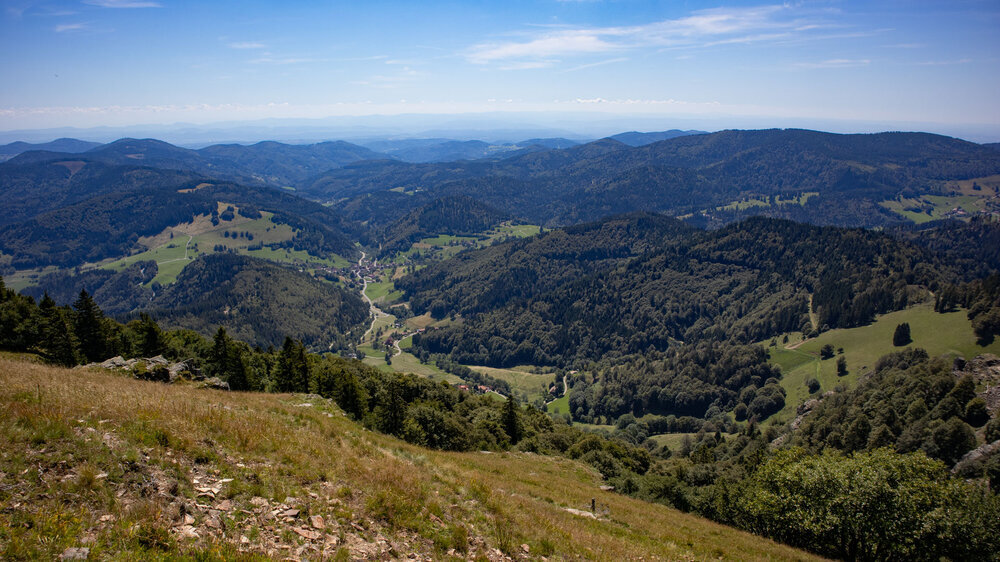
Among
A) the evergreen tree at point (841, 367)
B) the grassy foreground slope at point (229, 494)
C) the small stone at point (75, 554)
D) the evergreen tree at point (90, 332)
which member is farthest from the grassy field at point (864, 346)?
the evergreen tree at point (90, 332)

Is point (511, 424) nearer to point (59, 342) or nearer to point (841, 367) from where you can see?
point (59, 342)

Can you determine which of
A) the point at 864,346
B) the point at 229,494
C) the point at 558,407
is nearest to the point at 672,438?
the point at 558,407

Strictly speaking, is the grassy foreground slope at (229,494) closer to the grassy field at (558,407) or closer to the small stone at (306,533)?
the small stone at (306,533)

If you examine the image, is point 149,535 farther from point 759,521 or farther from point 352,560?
point 759,521

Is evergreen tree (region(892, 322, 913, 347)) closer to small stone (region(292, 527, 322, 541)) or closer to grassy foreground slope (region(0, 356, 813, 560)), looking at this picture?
grassy foreground slope (region(0, 356, 813, 560))

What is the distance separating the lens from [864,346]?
507ft

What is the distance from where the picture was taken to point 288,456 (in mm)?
15656

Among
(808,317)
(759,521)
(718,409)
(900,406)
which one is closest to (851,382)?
(718,409)

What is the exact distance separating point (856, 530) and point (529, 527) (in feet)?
81.7

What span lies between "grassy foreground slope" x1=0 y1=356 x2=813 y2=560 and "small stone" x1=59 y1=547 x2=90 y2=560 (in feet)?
0.60

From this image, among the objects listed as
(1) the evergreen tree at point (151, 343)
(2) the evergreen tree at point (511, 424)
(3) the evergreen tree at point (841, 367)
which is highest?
(1) the evergreen tree at point (151, 343)

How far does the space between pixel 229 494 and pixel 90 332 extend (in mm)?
63393

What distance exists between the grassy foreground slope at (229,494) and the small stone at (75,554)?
183 mm

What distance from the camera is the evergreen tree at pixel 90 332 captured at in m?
55.3
